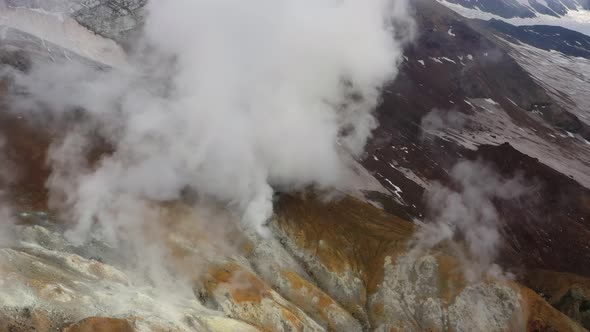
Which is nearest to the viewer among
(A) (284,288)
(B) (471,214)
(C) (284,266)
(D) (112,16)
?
(A) (284,288)

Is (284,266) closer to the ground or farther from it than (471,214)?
closer to the ground

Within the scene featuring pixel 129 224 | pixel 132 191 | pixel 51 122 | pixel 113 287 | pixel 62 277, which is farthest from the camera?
pixel 51 122

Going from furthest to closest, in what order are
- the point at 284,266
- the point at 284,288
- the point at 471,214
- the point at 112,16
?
the point at 112,16 → the point at 471,214 → the point at 284,266 → the point at 284,288

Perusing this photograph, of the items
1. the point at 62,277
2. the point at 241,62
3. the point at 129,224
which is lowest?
the point at 129,224

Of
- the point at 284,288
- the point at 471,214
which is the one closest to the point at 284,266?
the point at 284,288

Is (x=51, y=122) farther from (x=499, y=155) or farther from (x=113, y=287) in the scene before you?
(x=499, y=155)

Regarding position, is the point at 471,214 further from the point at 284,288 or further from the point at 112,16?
the point at 112,16

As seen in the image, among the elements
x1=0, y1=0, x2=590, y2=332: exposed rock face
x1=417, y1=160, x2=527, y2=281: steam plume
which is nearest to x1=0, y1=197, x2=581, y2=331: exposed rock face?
x1=0, y1=0, x2=590, y2=332: exposed rock face

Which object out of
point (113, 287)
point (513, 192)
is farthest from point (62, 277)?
point (513, 192)

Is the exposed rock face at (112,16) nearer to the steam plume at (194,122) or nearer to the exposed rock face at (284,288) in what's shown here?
the steam plume at (194,122)

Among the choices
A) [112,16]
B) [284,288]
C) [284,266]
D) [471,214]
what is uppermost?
[112,16]

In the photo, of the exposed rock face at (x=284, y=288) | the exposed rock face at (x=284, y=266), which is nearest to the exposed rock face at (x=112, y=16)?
the exposed rock face at (x=284, y=266)
